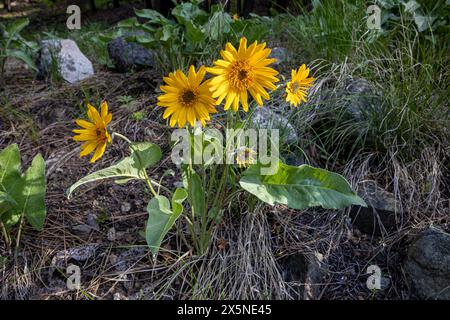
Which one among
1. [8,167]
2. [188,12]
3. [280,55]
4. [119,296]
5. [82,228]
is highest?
[188,12]

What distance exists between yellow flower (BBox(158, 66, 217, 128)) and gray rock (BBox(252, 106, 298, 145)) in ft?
1.94

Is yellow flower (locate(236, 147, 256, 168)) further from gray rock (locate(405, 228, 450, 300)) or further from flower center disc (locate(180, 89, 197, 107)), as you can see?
gray rock (locate(405, 228, 450, 300))

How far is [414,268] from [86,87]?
2082 millimetres

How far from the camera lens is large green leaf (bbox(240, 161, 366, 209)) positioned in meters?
1.33

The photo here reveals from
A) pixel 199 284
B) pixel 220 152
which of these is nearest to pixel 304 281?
pixel 199 284

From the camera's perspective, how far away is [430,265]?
1.54 meters

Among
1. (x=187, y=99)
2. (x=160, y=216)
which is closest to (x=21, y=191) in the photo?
(x=160, y=216)

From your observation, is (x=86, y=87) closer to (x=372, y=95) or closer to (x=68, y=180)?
(x=68, y=180)

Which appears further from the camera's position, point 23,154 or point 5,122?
point 5,122

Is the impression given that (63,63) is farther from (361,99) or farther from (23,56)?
(361,99)

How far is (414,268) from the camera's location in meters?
1.58

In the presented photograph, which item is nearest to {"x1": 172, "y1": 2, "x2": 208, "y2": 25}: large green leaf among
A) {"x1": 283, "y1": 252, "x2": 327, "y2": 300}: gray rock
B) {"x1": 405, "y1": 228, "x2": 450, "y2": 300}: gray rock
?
{"x1": 283, "y1": 252, "x2": 327, "y2": 300}: gray rock

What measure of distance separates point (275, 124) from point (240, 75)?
2.42 ft

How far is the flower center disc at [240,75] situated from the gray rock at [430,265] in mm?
948
